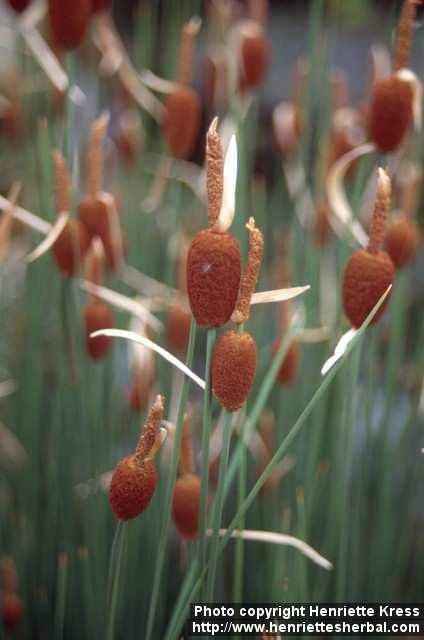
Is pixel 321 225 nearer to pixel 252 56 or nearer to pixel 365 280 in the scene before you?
pixel 252 56

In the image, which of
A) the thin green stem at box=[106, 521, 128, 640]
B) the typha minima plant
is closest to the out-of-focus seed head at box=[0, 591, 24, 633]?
the typha minima plant

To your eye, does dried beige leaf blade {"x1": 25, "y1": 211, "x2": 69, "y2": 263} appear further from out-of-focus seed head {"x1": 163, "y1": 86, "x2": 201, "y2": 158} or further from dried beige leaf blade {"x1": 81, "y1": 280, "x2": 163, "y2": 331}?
out-of-focus seed head {"x1": 163, "y1": 86, "x2": 201, "y2": 158}

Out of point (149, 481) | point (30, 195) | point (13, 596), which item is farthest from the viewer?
point (30, 195)

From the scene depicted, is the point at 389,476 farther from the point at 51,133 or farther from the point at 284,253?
the point at 51,133

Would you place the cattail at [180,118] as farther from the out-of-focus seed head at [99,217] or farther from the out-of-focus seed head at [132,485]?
the out-of-focus seed head at [132,485]

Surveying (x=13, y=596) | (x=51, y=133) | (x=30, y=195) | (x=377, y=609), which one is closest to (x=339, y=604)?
(x=377, y=609)

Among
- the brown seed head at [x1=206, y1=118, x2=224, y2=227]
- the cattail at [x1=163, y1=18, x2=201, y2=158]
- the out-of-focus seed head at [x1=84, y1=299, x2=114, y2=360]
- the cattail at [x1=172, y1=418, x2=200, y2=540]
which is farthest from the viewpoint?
the cattail at [x1=163, y1=18, x2=201, y2=158]
